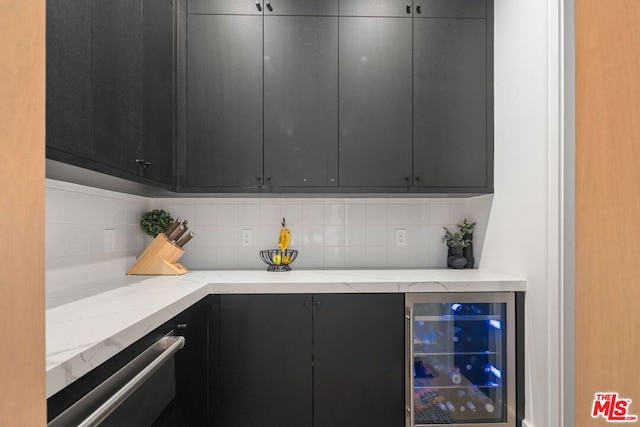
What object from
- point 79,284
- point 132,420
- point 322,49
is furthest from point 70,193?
point 322,49

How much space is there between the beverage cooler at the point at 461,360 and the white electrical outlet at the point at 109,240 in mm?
1546

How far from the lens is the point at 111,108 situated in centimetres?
144

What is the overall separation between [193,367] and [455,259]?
161 centimetres

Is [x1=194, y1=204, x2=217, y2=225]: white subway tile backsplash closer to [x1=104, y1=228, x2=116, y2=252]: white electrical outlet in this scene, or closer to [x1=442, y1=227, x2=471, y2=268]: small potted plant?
[x1=104, y1=228, x2=116, y2=252]: white electrical outlet

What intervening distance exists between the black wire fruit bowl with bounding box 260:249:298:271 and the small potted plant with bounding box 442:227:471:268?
0.97 meters

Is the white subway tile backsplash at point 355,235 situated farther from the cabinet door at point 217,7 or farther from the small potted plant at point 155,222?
the cabinet door at point 217,7

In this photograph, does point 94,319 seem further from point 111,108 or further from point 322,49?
point 322,49

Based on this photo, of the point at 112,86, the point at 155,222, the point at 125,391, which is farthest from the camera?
the point at 155,222

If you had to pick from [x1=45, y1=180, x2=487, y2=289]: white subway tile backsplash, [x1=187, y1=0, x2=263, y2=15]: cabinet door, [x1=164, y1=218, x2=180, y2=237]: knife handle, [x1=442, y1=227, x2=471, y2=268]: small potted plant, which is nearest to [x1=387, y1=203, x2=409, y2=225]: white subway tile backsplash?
[x1=45, y1=180, x2=487, y2=289]: white subway tile backsplash

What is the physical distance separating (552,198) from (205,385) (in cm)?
179

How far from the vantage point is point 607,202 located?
1.57m

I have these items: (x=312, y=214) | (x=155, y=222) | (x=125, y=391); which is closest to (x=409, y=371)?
(x=312, y=214)

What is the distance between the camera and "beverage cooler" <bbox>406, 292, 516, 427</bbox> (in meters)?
1.93

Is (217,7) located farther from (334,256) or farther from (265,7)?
(334,256)
